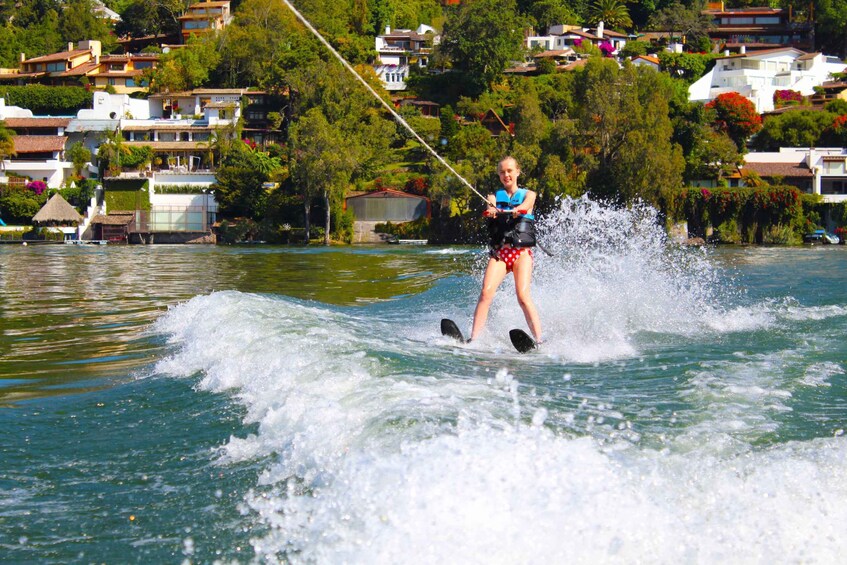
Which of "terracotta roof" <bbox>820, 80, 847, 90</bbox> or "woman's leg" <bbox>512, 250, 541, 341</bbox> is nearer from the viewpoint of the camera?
"woman's leg" <bbox>512, 250, 541, 341</bbox>

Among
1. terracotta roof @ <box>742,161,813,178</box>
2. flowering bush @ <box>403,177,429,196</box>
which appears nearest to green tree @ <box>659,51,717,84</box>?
terracotta roof @ <box>742,161,813,178</box>

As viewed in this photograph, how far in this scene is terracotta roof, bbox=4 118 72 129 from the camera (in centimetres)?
8125

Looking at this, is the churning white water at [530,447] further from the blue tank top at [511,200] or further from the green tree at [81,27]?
the green tree at [81,27]

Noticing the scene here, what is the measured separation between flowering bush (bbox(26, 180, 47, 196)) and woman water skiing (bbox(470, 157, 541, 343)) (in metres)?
68.1

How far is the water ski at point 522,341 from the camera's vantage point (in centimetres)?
880

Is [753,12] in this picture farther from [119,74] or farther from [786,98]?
[119,74]

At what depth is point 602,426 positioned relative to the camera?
5.59m

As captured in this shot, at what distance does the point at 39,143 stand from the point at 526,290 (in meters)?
77.7

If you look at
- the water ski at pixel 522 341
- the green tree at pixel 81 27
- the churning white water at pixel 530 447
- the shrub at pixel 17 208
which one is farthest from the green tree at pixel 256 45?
the churning white water at pixel 530 447

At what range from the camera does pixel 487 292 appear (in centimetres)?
945

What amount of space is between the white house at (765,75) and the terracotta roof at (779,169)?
15226 millimetres

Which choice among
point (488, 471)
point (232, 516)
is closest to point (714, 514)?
point (488, 471)

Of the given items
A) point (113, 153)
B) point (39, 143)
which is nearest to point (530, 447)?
point (113, 153)

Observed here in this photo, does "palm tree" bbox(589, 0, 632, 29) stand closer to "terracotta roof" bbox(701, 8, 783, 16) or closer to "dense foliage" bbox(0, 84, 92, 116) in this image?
"terracotta roof" bbox(701, 8, 783, 16)
